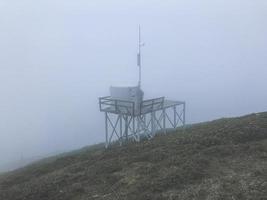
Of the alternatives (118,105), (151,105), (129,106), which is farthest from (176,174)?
(151,105)

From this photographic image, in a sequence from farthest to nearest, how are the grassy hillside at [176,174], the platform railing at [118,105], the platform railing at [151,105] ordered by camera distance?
the platform railing at [151,105] < the platform railing at [118,105] < the grassy hillside at [176,174]

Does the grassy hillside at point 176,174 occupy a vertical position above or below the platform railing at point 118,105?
below

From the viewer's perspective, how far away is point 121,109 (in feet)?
72.4

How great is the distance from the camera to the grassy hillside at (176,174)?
1048 centimetres

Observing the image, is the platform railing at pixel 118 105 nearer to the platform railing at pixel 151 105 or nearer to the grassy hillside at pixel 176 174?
the platform railing at pixel 151 105

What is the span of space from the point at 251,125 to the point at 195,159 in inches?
208

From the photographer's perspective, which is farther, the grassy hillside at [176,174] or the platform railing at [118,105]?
the platform railing at [118,105]

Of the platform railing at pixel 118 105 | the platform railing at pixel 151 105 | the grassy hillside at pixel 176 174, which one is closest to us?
the grassy hillside at pixel 176 174

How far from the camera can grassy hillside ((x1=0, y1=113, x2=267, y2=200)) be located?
10484 millimetres

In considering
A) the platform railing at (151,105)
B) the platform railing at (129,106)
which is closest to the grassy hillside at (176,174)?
the platform railing at (129,106)

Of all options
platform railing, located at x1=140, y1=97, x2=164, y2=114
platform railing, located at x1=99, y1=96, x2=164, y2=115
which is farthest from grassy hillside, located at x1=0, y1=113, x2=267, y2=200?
platform railing, located at x1=140, y1=97, x2=164, y2=114

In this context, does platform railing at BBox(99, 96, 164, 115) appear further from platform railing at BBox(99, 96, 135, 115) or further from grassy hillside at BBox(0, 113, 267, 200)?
grassy hillside at BBox(0, 113, 267, 200)

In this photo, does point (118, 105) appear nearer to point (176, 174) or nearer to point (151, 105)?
point (151, 105)

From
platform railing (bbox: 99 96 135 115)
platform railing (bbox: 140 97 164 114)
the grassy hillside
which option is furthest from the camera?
platform railing (bbox: 140 97 164 114)
